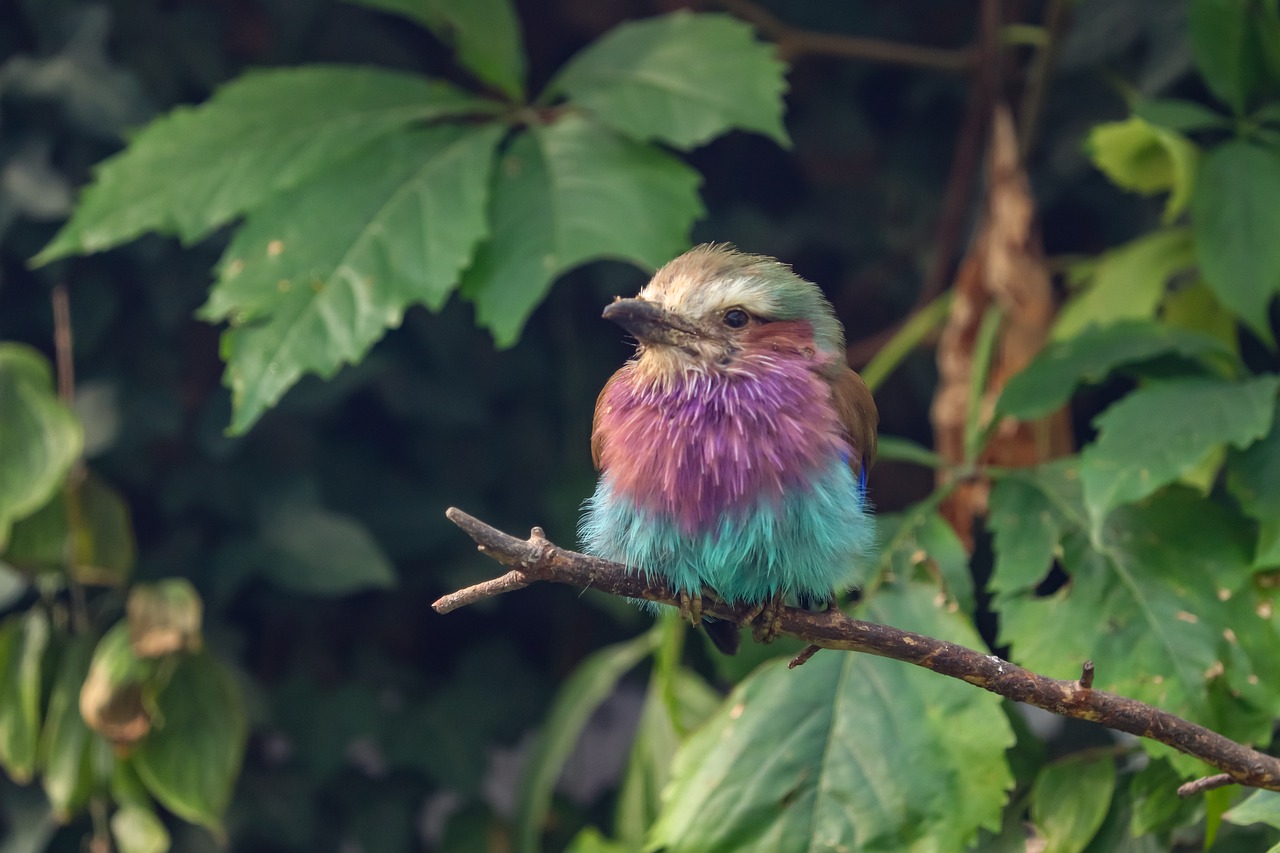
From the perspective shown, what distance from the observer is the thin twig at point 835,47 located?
2672 mm

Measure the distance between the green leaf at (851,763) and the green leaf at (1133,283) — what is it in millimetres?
669

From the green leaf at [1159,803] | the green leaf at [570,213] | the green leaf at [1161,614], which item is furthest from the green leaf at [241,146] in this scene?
the green leaf at [1159,803]

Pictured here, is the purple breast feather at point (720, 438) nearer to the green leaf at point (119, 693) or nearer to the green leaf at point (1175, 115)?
the green leaf at point (1175, 115)

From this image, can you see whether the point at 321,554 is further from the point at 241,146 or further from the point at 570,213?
the point at 570,213

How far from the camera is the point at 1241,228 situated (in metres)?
2.01

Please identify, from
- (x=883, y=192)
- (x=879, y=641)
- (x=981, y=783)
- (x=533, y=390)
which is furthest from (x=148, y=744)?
(x=883, y=192)

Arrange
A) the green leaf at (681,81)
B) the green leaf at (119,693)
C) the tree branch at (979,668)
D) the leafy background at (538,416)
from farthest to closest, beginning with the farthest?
1. the green leaf at (119,693)
2. the green leaf at (681,81)
3. the leafy background at (538,416)
4. the tree branch at (979,668)

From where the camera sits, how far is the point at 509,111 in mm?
2291

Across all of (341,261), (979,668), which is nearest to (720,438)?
(979,668)

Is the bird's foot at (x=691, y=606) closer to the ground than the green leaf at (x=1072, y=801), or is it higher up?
higher up

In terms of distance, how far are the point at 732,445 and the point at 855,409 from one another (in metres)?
0.21

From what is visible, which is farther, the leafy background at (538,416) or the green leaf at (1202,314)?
the green leaf at (1202,314)

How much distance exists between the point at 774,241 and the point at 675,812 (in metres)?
1.46

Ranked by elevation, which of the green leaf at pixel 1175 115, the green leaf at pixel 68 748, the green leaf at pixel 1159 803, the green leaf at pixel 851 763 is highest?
the green leaf at pixel 1175 115
